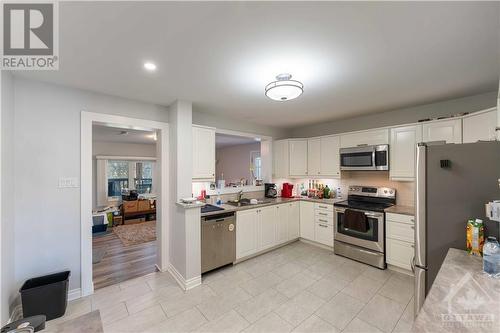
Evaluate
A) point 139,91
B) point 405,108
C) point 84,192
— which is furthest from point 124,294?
point 405,108

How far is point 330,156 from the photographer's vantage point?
13.1ft

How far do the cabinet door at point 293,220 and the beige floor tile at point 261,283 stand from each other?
3.99 feet

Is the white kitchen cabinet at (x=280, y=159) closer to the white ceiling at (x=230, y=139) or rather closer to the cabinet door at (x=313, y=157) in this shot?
the cabinet door at (x=313, y=157)

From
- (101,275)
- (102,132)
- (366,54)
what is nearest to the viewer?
(366,54)

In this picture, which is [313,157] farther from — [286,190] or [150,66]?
[150,66]

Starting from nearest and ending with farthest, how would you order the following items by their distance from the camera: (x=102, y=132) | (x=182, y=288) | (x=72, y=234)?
(x=72, y=234)
(x=182, y=288)
(x=102, y=132)

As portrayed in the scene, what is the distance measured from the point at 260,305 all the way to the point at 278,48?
2562 millimetres

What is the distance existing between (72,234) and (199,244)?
4.83 feet

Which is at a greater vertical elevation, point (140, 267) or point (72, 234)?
point (72, 234)

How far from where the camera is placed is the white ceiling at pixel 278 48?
127 centimetres

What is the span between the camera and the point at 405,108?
335cm

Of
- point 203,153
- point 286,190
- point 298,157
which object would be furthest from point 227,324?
point 298,157

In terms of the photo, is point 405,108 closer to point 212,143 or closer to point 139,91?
point 212,143

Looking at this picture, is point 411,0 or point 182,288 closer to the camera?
point 411,0
